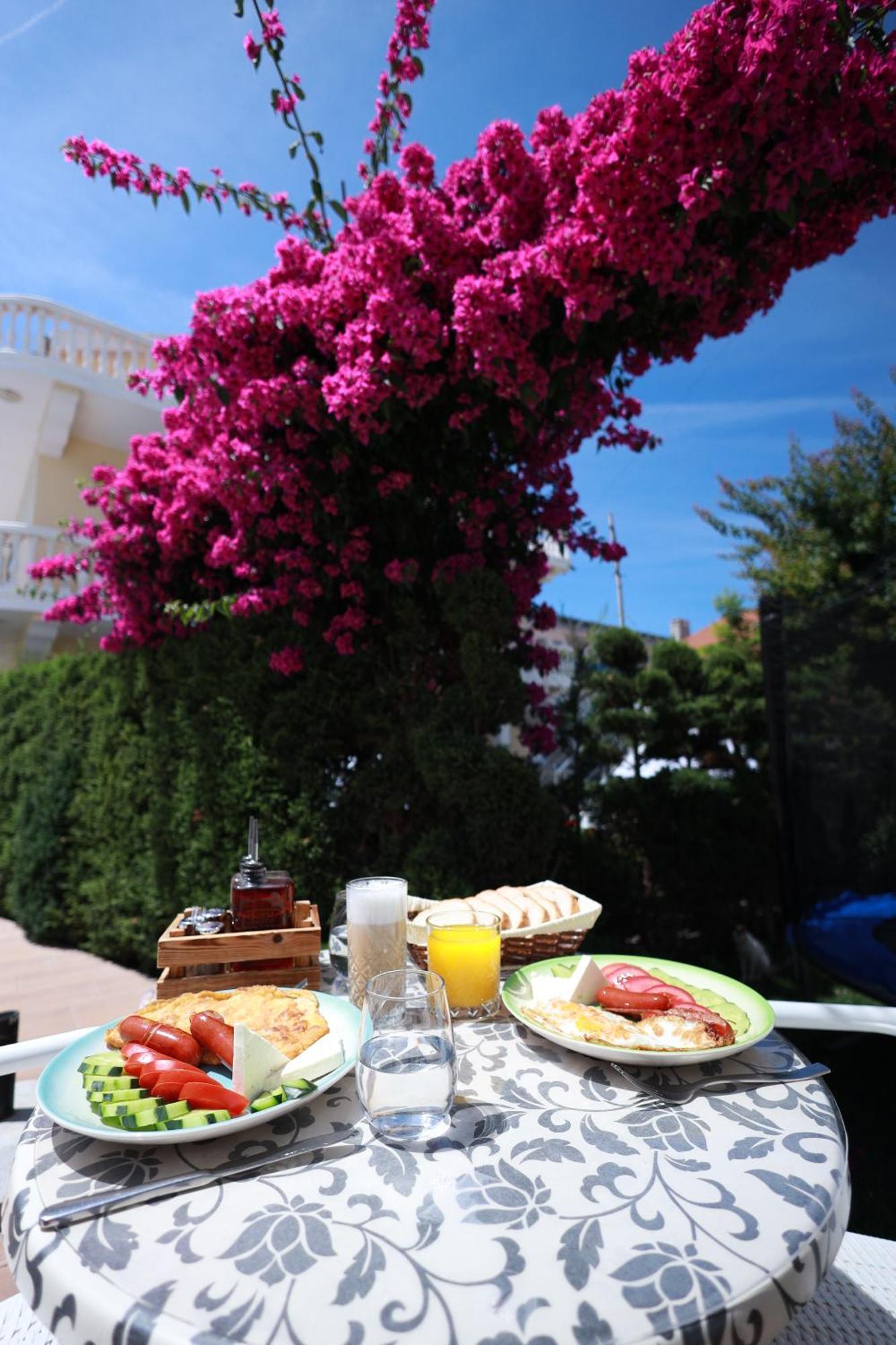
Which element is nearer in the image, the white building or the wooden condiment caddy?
the wooden condiment caddy

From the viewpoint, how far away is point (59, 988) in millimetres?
4602

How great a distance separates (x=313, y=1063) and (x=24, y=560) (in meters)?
9.22

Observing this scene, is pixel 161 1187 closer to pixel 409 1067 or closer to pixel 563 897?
pixel 409 1067

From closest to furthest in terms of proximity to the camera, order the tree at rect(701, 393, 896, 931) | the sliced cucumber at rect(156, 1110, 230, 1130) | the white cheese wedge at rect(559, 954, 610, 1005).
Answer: the sliced cucumber at rect(156, 1110, 230, 1130), the white cheese wedge at rect(559, 954, 610, 1005), the tree at rect(701, 393, 896, 931)

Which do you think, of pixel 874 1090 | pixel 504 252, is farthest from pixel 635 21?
pixel 874 1090

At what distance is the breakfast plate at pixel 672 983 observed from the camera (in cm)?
99

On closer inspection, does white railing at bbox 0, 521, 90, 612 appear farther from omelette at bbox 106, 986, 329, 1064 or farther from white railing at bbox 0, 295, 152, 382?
omelette at bbox 106, 986, 329, 1064

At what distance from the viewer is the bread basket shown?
1.42 metres

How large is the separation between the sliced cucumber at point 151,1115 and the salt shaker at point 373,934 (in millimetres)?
477

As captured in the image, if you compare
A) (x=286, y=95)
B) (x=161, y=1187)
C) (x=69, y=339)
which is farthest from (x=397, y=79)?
(x=69, y=339)

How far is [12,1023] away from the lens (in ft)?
5.23

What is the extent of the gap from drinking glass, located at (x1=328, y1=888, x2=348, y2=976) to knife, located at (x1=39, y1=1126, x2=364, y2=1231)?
1.85 feet

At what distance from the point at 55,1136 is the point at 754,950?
402 centimetres

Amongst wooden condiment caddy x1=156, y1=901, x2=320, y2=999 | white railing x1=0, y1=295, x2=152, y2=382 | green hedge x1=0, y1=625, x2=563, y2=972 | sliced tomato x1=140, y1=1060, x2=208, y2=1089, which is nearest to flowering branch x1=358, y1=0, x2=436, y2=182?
green hedge x1=0, y1=625, x2=563, y2=972
